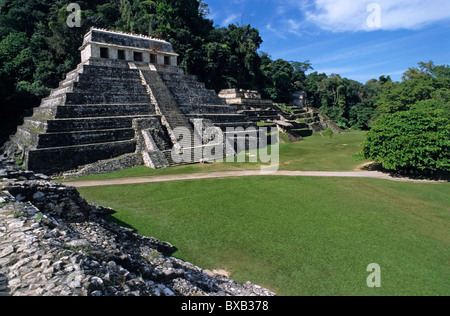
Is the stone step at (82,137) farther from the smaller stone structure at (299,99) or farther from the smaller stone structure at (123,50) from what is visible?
the smaller stone structure at (299,99)

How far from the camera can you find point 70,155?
16469 mm

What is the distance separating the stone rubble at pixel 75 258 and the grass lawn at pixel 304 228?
3.02ft

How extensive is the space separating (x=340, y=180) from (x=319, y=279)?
1005 centimetres

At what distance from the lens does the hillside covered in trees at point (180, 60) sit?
1032 inches

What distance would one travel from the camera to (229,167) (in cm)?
1839

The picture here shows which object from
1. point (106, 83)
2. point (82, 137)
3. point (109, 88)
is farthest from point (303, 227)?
point (106, 83)

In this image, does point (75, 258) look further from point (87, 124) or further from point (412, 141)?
point (412, 141)

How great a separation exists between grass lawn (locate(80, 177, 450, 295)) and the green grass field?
0.10ft

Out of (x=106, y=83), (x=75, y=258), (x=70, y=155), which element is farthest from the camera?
(x=106, y=83)

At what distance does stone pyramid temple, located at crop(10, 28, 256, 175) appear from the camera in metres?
16.7

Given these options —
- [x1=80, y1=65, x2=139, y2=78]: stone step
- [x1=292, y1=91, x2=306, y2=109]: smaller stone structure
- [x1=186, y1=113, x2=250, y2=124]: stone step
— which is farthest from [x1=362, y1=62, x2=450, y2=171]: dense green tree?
[x1=292, y1=91, x2=306, y2=109]: smaller stone structure

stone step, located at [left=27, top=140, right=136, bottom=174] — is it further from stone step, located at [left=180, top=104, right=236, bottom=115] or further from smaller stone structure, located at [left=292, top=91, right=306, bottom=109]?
smaller stone structure, located at [left=292, top=91, right=306, bottom=109]

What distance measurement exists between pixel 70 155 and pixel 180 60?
2253 centimetres
